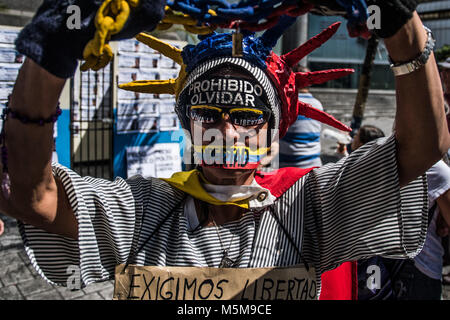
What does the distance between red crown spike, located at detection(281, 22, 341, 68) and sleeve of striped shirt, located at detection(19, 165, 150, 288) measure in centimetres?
82

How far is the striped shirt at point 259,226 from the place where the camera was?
1.37 m

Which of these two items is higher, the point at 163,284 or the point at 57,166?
the point at 57,166

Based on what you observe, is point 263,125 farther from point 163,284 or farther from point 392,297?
point 392,297

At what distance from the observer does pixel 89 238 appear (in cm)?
138

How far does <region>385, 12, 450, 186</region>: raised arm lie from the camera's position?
1140mm

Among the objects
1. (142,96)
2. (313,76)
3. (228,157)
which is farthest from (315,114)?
(142,96)

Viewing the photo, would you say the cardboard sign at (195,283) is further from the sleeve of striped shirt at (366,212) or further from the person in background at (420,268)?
the person in background at (420,268)

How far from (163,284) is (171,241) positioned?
0.15 metres

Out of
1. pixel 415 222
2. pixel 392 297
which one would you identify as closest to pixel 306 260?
pixel 415 222

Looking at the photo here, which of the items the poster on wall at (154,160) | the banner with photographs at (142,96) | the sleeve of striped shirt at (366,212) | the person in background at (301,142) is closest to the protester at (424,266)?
the sleeve of striped shirt at (366,212)

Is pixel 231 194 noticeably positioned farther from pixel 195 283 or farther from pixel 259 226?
pixel 195 283

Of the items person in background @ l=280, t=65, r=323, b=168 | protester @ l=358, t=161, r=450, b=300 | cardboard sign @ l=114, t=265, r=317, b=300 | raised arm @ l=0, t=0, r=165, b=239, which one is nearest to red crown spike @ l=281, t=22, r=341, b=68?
raised arm @ l=0, t=0, r=165, b=239

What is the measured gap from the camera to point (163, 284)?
143 centimetres

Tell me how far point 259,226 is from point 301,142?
121 inches
